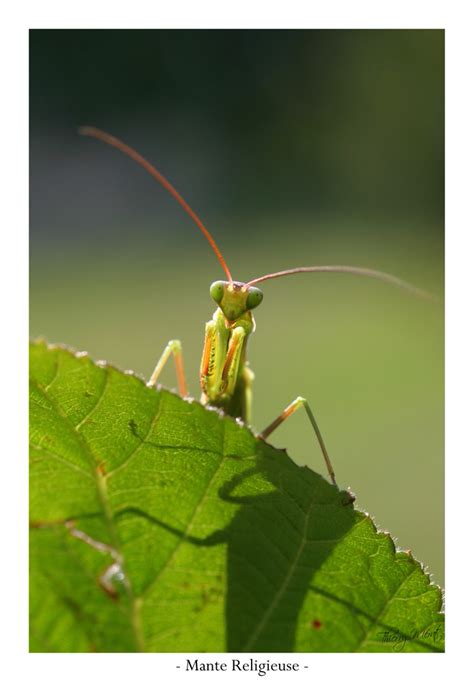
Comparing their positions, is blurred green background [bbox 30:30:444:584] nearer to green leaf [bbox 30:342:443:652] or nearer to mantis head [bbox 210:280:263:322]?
mantis head [bbox 210:280:263:322]

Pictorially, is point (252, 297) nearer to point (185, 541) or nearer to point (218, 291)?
point (218, 291)

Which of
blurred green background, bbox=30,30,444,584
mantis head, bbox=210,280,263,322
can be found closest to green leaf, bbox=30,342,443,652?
mantis head, bbox=210,280,263,322

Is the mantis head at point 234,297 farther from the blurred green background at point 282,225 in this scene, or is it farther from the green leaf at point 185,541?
the blurred green background at point 282,225

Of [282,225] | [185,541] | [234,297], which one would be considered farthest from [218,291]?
[282,225]

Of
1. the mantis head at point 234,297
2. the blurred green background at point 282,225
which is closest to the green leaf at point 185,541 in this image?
the mantis head at point 234,297
